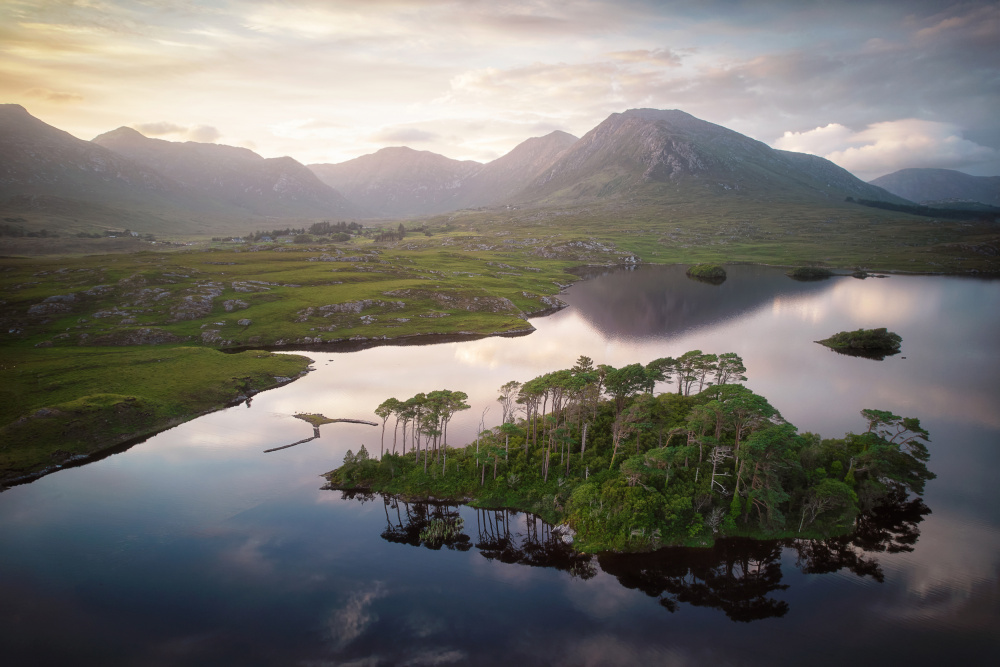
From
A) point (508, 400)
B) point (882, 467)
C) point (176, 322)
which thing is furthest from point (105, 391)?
point (882, 467)

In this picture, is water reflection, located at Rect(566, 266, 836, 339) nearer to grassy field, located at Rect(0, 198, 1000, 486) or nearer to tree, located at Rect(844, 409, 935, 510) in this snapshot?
grassy field, located at Rect(0, 198, 1000, 486)

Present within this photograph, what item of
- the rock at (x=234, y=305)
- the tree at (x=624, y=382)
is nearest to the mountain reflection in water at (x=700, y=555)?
the tree at (x=624, y=382)

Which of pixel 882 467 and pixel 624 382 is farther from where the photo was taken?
pixel 624 382

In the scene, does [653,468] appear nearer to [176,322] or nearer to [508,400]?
[508,400]

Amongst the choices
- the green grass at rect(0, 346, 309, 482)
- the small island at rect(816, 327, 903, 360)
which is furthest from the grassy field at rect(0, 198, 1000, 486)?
the small island at rect(816, 327, 903, 360)

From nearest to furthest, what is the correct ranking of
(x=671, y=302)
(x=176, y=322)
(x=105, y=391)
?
(x=105, y=391) < (x=176, y=322) < (x=671, y=302)

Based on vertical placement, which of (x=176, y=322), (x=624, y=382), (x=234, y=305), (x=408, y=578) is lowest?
(x=408, y=578)
